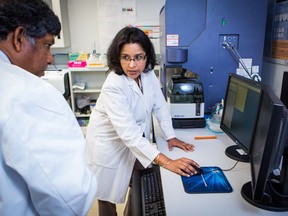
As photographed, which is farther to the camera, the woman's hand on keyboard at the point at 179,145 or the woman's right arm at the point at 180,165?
the woman's hand on keyboard at the point at 179,145

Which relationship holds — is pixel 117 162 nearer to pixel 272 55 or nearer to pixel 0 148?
pixel 0 148

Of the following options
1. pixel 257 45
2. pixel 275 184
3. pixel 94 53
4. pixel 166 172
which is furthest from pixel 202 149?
pixel 94 53

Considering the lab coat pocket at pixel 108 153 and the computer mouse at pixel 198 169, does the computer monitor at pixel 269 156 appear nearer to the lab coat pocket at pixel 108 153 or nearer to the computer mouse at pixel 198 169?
the computer mouse at pixel 198 169

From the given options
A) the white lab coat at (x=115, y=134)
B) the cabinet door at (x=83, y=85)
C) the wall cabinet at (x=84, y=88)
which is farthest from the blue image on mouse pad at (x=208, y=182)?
the cabinet door at (x=83, y=85)

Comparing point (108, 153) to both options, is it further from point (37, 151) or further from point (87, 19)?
point (87, 19)

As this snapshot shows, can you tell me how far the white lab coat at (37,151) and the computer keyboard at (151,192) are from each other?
410 mm

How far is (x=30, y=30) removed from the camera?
0.71 metres

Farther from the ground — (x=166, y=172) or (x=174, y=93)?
(x=174, y=93)

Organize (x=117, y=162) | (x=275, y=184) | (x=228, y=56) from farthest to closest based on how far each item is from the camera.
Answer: (x=228, y=56) → (x=117, y=162) → (x=275, y=184)

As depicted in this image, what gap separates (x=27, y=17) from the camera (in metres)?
0.70

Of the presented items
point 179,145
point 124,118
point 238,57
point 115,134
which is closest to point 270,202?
point 179,145

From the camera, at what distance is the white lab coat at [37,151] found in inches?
24.0

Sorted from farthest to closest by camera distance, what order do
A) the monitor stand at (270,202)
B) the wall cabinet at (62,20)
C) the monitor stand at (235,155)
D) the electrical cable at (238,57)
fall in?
the wall cabinet at (62,20)
the electrical cable at (238,57)
the monitor stand at (235,155)
the monitor stand at (270,202)

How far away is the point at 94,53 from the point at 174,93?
80.9 inches
